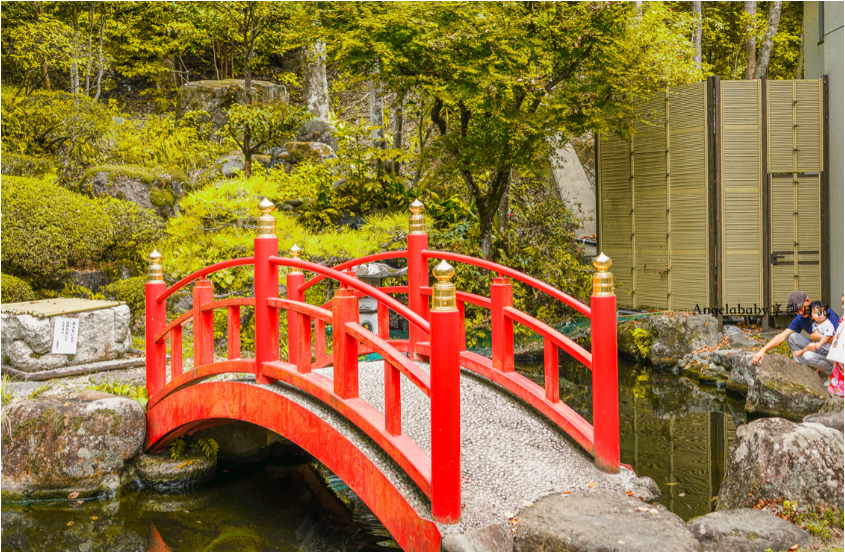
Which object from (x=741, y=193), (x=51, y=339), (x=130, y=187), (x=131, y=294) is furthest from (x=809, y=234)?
(x=130, y=187)

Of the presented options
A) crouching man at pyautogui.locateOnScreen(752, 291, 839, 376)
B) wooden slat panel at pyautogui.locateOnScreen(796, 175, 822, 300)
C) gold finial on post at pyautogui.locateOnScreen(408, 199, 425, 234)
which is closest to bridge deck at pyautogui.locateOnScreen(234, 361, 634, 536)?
gold finial on post at pyautogui.locateOnScreen(408, 199, 425, 234)

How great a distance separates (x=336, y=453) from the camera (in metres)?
4.19

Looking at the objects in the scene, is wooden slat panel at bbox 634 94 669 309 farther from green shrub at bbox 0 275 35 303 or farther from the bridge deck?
green shrub at bbox 0 275 35 303

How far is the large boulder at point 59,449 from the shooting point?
5.63 metres

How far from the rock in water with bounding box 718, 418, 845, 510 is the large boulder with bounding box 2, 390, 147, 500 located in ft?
15.8

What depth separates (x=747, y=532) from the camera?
3.47 meters

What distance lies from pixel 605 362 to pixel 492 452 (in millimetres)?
882

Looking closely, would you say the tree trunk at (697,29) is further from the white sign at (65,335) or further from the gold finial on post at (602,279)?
the white sign at (65,335)

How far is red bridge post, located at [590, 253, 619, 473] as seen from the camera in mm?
3959

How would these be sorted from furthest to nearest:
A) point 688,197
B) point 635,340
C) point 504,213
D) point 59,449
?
1. point 504,213
2. point 688,197
3. point 635,340
4. point 59,449

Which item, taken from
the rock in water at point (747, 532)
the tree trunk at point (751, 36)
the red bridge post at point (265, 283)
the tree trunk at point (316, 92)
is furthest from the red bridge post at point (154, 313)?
the tree trunk at point (751, 36)

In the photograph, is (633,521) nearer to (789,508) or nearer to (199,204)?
(789,508)

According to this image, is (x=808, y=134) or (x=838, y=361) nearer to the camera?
(x=838, y=361)

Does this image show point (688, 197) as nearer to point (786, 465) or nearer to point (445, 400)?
point (786, 465)
